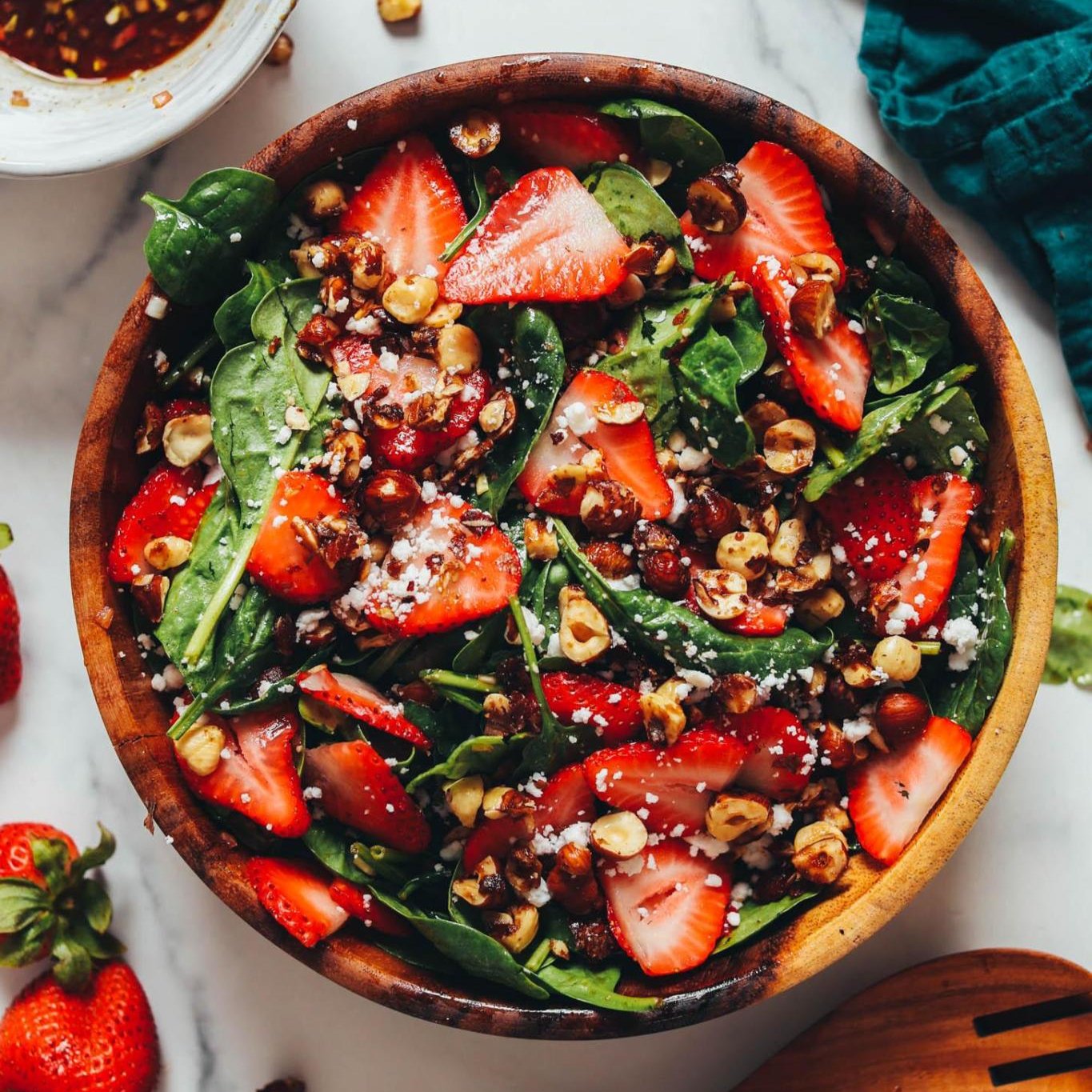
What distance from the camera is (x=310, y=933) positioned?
6.42ft

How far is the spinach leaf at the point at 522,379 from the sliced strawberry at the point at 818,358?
1.16 feet

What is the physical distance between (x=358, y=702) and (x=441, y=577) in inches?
9.7

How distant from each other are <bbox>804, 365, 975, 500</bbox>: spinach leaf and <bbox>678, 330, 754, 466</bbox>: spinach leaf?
134 mm

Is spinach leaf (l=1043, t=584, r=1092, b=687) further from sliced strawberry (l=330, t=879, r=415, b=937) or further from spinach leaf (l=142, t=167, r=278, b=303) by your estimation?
spinach leaf (l=142, t=167, r=278, b=303)

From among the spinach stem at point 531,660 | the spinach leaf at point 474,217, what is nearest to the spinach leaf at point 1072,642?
the spinach stem at point 531,660

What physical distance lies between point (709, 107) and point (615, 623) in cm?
86

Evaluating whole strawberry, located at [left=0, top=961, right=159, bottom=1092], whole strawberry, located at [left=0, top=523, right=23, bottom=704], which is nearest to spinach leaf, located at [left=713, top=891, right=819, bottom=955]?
whole strawberry, located at [left=0, top=961, right=159, bottom=1092]

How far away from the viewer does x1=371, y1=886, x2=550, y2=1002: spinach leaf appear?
1916 mm

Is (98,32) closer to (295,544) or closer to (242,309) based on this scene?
(242,309)

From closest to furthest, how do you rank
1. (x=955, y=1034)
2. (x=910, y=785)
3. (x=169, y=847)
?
1. (x=910, y=785)
2. (x=955, y=1034)
3. (x=169, y=847)

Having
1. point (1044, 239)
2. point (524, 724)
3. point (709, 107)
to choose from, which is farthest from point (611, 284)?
point (1044, 239)

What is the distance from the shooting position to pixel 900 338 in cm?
201

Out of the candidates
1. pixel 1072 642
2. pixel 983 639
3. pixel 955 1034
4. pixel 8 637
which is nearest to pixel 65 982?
pixel 8 637

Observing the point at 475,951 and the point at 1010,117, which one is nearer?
the point at 475,951
